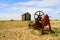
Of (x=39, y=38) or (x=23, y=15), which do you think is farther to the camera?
(x=23, y=15)

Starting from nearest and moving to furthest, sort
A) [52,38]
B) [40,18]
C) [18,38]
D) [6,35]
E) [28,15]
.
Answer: [52,38], [18,38], [6,35], [40,18], [28,15]

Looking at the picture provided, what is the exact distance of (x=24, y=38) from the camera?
19.3 m

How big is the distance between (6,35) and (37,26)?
6532mm

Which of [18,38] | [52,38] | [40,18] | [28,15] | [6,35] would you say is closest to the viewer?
[52,38]

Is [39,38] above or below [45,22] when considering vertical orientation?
below

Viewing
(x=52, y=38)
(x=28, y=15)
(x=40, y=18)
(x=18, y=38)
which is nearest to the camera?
(x=52, y=38)

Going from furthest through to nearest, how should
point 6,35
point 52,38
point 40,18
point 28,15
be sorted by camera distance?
point 28,15 → point 40,18 → point 6,35 → point 52,38

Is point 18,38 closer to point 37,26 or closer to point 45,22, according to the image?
point 45,22

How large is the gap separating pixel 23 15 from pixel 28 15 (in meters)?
1.52

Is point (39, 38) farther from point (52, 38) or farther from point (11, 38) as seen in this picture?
point (11, 38)

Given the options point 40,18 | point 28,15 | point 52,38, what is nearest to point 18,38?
point 52,38

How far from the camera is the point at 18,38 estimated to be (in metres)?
19.6

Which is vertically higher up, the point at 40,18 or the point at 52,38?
the point at 40,18

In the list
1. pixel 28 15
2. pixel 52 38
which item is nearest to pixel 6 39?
pixel 52 38
